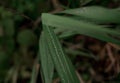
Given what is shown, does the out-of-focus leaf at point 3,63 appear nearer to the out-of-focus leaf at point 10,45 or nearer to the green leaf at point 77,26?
the out-of-focus leaf at point 10,45

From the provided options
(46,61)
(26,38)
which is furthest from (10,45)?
(46,61)

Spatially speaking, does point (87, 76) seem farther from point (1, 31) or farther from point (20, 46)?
point (1, 31)

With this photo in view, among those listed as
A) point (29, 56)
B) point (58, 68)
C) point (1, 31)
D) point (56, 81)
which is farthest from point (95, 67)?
point (58, 68)

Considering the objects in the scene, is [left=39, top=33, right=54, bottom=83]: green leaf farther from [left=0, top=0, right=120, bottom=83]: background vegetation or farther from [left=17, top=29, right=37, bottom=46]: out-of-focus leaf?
[left=17, top=29, right=37, bottom=46]: out-of-focus leaf

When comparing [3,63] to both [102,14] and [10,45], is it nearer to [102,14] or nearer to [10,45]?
[10,45]

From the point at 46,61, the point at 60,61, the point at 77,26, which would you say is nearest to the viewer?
the point at 77,26

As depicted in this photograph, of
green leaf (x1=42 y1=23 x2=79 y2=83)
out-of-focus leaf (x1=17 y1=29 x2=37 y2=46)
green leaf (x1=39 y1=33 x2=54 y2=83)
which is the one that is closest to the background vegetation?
out-of-focus leaf (x1=17 y1=29 x2=37 y2=46)

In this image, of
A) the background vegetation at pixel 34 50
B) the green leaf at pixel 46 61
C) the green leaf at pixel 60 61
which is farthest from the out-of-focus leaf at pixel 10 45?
the green leaf at pixel 60 61
